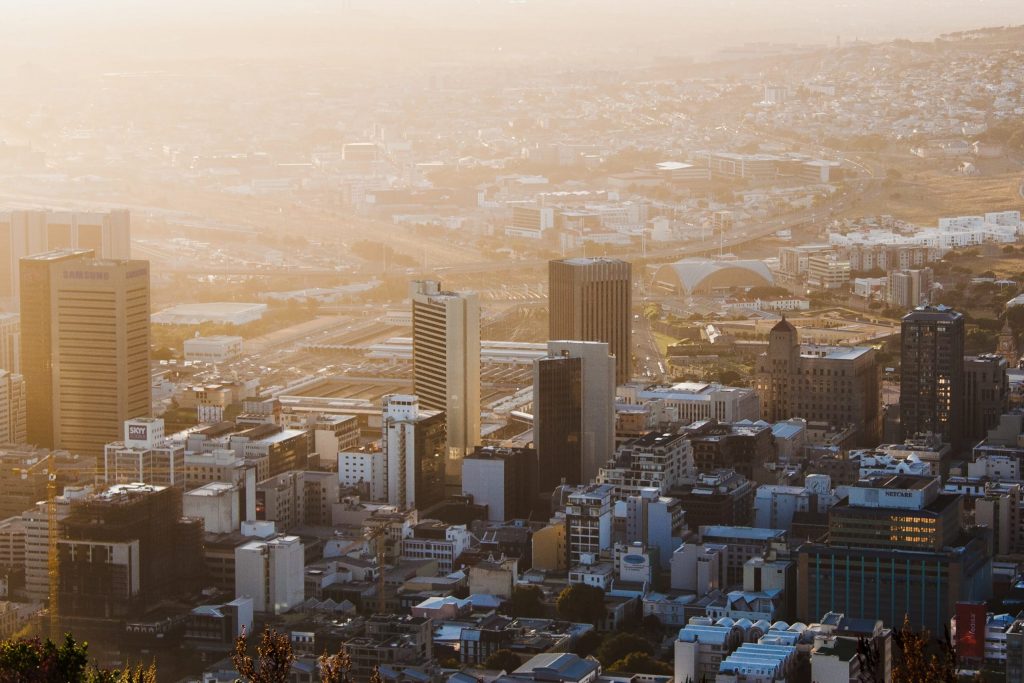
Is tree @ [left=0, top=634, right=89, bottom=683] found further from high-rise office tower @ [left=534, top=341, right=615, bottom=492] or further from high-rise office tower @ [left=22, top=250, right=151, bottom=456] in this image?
high-rise office tower @ [left=22, top=250, right=151, bottom=456]

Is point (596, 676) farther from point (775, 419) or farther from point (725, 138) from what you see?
point (725, 138)

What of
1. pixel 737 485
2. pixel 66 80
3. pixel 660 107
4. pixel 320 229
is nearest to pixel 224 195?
pixel 320 229

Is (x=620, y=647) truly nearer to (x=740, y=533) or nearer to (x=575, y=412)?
(x=740, y=533)

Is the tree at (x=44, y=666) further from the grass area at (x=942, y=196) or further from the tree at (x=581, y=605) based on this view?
the grass area at (x=942, y=196)

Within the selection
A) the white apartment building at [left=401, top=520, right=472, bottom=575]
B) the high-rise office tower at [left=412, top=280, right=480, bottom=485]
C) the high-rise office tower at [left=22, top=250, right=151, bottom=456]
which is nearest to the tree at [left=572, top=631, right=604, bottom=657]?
the white apartment building at [left=401, top=520, right=472, bottom=575]

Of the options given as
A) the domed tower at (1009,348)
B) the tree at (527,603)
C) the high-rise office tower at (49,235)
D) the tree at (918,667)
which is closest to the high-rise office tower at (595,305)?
the domed tower at (1009,348)
